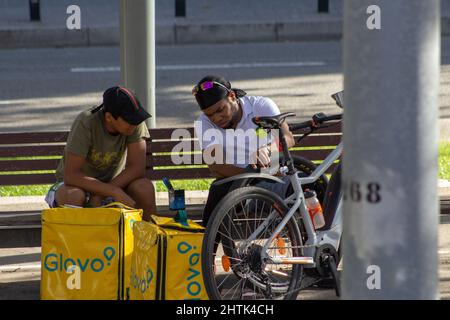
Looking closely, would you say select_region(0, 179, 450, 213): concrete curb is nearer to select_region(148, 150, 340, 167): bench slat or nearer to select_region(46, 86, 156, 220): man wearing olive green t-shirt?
select_region(148, 150, 340, 167): bench slat

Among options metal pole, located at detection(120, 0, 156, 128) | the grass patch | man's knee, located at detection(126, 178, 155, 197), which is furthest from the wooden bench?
the grass patch

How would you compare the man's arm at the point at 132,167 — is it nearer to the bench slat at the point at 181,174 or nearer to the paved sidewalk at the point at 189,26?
the bench slat at the point at 181,174

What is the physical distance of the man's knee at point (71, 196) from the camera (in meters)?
5.54

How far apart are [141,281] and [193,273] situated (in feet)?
0.84

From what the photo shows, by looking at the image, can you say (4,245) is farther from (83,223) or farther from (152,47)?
(152,47)

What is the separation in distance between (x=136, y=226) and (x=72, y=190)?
0.56m

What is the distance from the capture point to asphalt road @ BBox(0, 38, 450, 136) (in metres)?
10.4

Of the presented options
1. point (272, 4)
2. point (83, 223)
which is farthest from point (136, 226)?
point (272, 4)

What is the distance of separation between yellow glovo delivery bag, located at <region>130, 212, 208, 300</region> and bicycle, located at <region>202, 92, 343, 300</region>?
0.10m

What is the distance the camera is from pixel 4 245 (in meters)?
5.84

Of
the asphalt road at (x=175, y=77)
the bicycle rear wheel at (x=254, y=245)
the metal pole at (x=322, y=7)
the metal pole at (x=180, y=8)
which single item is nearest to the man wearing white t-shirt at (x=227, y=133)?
the bicycle rear wheel at (x=254, y=245)

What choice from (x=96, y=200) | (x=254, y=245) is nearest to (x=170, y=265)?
(x=254, y=245)

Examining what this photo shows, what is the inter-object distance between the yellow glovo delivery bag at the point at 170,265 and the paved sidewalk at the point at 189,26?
905cm

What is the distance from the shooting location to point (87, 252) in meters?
5.22
